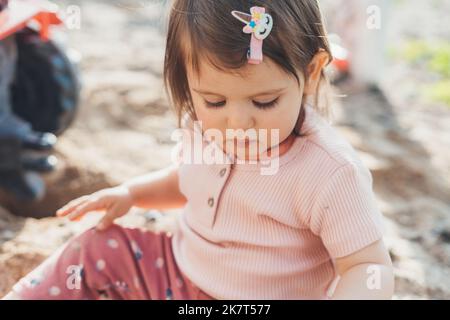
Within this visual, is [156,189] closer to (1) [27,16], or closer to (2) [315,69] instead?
(2) [315,69]

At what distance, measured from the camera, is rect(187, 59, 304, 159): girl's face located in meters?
1.02

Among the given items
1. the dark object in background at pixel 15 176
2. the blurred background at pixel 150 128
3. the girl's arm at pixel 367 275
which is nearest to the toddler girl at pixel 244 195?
the girl's arm at pixel 367 275

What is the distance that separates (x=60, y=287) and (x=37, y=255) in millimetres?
256

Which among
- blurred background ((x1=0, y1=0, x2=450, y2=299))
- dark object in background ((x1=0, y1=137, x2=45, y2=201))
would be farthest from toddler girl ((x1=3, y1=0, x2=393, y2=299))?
dark object in background ((x1=0, y1=137, x2=45, y2=201))

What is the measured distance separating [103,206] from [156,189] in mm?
110

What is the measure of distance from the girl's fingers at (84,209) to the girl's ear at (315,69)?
453 millimetres

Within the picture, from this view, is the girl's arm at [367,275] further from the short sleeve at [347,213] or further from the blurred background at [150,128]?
the blurred background at [150,128]

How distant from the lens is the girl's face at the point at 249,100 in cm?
102

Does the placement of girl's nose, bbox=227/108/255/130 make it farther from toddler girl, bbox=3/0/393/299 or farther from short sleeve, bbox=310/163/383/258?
short sleeve, bbox=310/163/383/258

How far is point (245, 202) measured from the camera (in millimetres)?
1153

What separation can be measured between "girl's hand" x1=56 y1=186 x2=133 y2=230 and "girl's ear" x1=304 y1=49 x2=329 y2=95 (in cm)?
42

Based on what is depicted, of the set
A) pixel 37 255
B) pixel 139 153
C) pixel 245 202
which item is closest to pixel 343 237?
pixel 245 202

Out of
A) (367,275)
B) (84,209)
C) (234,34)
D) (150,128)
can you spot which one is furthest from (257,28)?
(150,128)
